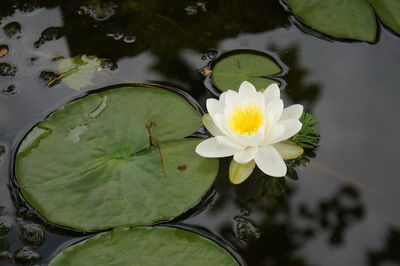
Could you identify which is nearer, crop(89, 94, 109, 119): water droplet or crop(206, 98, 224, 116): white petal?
crop(206, 98, 224, 116): white petal

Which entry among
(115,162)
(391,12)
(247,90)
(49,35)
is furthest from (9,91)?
(391,12)

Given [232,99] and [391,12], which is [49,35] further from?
[391,12]

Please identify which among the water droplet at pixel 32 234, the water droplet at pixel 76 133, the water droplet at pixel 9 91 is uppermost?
the water droplet at pixel 76 133

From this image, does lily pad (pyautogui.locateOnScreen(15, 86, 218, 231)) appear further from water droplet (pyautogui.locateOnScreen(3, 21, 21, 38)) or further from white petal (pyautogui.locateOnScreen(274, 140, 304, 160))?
water droplet (pyautogui.locateOnScreen(3, 21, 21, 38))

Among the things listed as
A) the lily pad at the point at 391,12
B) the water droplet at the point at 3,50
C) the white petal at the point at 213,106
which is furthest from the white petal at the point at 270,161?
the water droplet at the point at 3,50

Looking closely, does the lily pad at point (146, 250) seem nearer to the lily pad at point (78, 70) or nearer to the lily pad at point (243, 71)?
the lily pad at point (243, 71)

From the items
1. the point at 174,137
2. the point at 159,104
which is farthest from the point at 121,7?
the point at 174,137

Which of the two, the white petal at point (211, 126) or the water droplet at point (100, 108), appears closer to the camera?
the white petal at point (211, 126)

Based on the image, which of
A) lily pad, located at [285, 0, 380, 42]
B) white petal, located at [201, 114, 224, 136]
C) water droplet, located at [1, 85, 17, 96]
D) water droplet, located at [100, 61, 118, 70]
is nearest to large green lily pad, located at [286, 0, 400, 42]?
lily pad, located at [285, 0, 380, 42]
